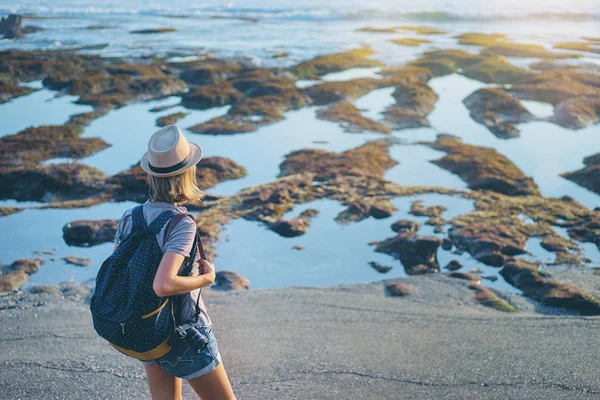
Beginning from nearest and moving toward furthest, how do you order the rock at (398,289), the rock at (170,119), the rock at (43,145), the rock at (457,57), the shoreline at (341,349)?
the shoreline at (341,349), the rock at (398,289), the rock at (43,145), the rock at (170,119), the rock at (457,57)

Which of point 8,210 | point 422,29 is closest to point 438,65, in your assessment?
point 422,29

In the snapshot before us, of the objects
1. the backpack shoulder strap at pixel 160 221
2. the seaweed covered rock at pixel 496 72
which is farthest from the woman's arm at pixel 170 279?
the seaweed covered rock at pixel 496 72

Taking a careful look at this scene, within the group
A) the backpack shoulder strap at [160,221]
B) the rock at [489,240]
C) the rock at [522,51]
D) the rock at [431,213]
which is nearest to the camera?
the backpack shoulder strap at [160,221]

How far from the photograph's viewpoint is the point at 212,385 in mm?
4516

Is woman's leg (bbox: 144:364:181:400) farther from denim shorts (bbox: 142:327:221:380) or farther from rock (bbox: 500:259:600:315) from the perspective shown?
rock (bbox: 500:259:600:315)

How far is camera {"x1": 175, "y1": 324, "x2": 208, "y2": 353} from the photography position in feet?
14.1

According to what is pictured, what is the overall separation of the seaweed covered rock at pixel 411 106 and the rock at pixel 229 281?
1449cm

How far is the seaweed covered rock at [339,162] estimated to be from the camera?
745 inches

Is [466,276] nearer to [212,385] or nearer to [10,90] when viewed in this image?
[212,385]

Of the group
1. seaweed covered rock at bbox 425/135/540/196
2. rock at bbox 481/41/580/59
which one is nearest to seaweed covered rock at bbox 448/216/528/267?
seaweed covered rock at bbox 425/135/540/196

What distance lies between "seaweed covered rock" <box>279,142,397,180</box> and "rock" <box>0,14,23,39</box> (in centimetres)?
3662

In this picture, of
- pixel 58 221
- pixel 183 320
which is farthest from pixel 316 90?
pixel 183 320

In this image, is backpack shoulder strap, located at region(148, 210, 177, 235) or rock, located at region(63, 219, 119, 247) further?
rock, located at region(63, 219, 119, 247)

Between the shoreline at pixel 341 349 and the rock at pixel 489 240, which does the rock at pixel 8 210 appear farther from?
the rock at pixel 489 240
